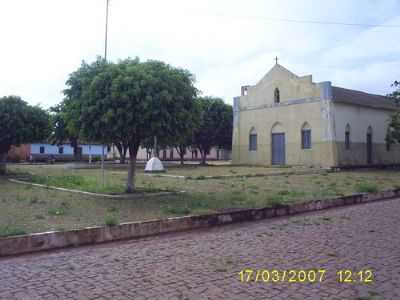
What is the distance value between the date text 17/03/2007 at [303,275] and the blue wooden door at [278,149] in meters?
29.3

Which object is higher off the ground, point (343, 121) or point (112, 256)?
point (343, 121)

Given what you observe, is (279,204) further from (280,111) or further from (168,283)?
(280,111)

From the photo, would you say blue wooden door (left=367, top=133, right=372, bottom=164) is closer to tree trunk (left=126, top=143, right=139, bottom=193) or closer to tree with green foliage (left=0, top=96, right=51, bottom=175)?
tree with green foliage (left=0, top=96, right=51, bottom=175)

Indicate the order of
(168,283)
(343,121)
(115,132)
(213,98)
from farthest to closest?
(213,98) → (343,121) → (115,132) → (168,283)

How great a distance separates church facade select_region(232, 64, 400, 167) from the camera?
31062 millimetres

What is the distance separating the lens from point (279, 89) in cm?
3453

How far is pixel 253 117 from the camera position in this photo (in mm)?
36625

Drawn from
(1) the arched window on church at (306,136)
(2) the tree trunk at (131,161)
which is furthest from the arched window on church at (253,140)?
(2) the tree trunk at (131,161)

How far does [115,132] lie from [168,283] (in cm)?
708

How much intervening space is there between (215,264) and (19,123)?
16.1 metres

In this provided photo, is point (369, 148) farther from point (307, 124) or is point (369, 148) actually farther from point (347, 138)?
point (307, 124)

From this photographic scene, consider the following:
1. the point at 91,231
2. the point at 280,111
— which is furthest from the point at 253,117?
the point at 91,231

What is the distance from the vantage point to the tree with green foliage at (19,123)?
18828mm

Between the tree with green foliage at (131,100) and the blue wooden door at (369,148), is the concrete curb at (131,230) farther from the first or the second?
the blue wooden door at (369,148)
